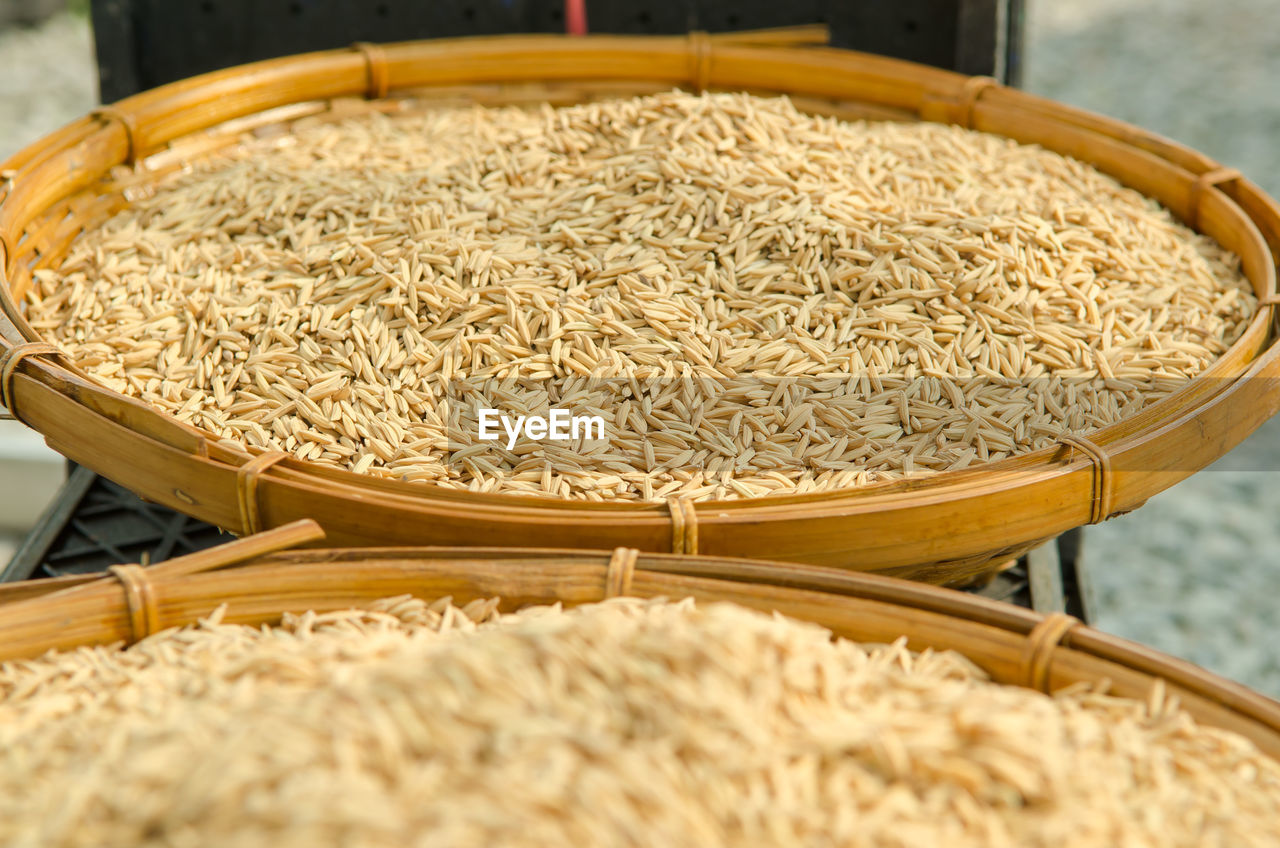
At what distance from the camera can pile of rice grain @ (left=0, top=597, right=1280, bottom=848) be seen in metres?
0.64

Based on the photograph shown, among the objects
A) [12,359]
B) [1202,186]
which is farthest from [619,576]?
[1202,186]

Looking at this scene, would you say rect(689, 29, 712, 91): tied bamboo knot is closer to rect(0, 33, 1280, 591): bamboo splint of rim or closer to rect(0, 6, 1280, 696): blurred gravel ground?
rect(0, 33, 1280, 591): bamboo splint of rim

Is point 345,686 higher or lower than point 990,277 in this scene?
lower

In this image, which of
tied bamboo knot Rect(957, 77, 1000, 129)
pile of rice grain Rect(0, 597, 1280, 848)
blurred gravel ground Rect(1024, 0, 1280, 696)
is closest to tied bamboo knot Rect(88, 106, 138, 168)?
pile of rice grain Rect(0, 597, 1280, 848)

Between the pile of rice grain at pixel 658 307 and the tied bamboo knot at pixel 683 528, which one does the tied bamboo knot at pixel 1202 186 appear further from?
the tied bamboo knot at pixel 683 528

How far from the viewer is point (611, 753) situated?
0.68 meters

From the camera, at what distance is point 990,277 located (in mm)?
1206

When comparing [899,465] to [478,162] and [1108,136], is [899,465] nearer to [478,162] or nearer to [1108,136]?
[478,162]

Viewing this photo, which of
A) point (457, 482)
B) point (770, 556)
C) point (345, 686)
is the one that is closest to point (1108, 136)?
point (770, 556)

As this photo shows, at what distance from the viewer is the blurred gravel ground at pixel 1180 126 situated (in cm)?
A: 270

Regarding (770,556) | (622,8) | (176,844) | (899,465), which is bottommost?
(176,844)

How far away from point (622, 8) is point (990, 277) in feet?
3.56

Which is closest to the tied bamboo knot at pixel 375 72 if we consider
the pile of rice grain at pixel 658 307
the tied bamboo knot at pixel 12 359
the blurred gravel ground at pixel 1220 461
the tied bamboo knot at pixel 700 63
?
the pile of rice grain at pixel 658 307

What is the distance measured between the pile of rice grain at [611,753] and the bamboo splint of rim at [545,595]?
0.13ft
